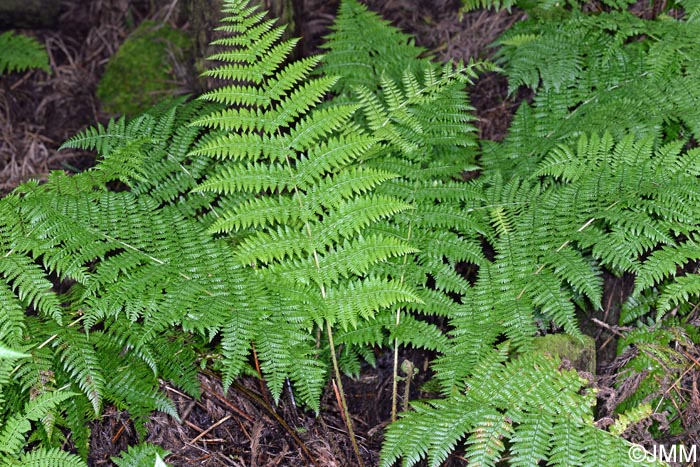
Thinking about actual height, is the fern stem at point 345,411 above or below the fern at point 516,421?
below

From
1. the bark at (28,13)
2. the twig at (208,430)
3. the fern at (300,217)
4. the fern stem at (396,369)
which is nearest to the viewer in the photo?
Result: the fern at (300,217)

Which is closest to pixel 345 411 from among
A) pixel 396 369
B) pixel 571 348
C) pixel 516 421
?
pixel 396 369

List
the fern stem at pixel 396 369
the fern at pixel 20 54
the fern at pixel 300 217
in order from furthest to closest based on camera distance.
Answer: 1. the fern at pixel 20 54
2. the fern stem at pixel 396 369
3. the fern at pixel 300 217

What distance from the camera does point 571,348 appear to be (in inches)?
125

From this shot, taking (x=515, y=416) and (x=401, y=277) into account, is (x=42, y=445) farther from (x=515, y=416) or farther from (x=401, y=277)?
(x=515, y=416)

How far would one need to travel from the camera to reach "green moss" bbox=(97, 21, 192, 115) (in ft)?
15.7

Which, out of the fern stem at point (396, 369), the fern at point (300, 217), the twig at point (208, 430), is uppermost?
the fern at point (300, 217)

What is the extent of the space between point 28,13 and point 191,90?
5.63 ft

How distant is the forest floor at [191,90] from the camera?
3.11m

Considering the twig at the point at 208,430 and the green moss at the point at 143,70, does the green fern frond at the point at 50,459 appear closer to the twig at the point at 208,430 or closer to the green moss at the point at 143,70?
the twig at the point at 208,430

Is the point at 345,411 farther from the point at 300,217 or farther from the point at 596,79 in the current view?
the point at 596,79

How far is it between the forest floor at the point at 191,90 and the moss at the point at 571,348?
0.82 feet

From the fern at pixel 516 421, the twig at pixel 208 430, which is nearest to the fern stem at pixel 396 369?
the fern at pixel 516 421

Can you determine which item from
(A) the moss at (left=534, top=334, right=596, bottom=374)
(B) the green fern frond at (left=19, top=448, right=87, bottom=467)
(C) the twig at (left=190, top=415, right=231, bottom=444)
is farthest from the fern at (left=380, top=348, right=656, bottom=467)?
(B) the green fern frond at (left=19, top=448, right=87, bottom=467)
